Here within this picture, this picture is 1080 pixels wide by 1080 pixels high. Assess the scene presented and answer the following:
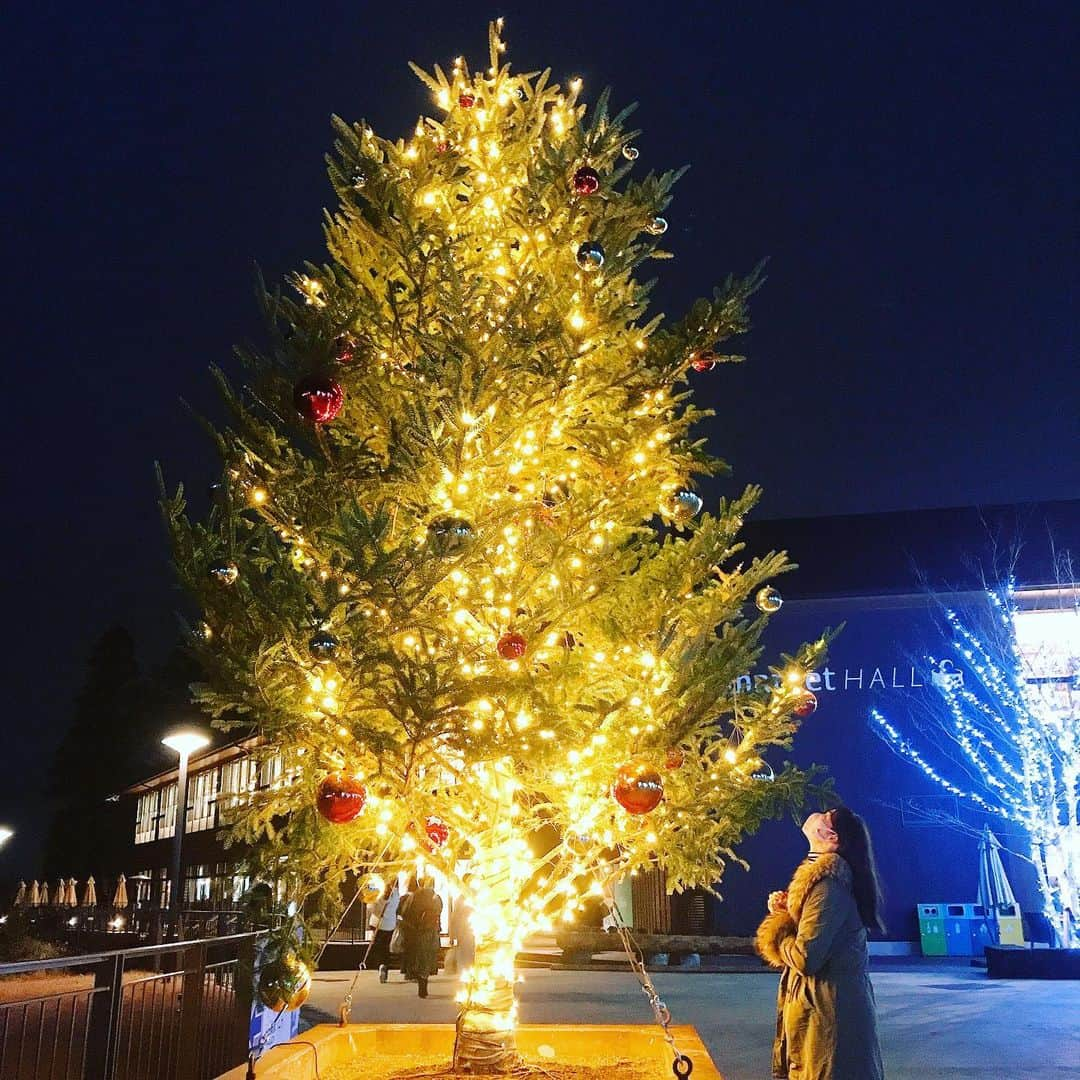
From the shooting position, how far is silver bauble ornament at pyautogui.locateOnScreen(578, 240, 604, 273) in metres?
5.96

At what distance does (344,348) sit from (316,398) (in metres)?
0.74

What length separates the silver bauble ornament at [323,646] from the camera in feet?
15.9

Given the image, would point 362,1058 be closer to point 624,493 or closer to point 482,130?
point 624,493

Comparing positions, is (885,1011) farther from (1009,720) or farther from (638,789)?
(1009,720)

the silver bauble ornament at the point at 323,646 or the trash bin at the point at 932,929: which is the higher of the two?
the silver bauble ornament at the point at 323,646

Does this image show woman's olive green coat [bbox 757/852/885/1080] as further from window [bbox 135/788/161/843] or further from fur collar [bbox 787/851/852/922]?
window [bbox 135/788/161/843]

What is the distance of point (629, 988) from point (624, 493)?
37.6 feet

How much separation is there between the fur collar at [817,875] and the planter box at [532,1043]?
6.72ft

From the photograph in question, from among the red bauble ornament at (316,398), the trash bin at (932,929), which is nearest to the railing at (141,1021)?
the red bauble ornament at (316,398)

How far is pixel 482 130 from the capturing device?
678cm

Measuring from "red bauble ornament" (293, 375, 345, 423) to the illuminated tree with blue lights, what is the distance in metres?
17.1

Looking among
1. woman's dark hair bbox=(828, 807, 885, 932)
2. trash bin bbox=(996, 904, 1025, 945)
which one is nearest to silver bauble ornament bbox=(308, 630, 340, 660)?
woman's dark hair bbox=(828, 807, 885, 932)

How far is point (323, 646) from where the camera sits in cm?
485

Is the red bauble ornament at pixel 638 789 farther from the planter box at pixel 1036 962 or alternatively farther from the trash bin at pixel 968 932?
the trash bin at pixel 968 932
